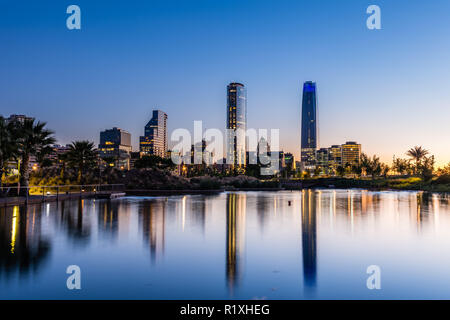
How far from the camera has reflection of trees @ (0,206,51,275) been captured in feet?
23.6

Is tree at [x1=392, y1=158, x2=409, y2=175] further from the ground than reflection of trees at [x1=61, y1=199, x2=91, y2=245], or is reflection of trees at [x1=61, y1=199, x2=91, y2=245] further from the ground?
tree at [x1=392, y1=158, x2=409, y2=175]

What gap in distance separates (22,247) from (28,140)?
67.4 ft

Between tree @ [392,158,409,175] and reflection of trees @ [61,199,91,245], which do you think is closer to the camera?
reflection of trees @ [61,199,91,245]

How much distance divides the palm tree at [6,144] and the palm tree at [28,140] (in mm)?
548

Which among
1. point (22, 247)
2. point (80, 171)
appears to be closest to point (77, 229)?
point (22, 247)

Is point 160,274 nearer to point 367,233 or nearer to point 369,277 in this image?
point 369,277

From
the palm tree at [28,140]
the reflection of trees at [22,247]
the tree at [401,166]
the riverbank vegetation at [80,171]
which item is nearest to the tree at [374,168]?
the tree at [401,166]

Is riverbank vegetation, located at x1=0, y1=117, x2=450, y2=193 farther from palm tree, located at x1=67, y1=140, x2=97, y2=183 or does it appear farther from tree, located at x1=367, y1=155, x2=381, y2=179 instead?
tree, located at x1=367, y1=155, x2=381, y2=179

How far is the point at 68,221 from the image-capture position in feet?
48.6

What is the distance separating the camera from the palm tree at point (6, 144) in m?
23.9

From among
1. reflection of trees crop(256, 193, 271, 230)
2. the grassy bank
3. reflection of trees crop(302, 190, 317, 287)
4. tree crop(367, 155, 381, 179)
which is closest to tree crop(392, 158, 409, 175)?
tree crop(367, 155, 381, 179)

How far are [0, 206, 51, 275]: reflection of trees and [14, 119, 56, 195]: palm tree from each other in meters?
13.7

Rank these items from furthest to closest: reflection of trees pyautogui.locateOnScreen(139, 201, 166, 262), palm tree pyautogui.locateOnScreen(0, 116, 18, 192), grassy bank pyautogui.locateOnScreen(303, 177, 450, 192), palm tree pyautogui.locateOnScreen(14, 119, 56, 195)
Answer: grassy bank pyautogui.locateOnScreen(303, 177, 450, 192) < palm tree pyautogui.locateOnScreen(14, 119, 56, 195) < palm tree pyautogui.locateOnScreen(0, 116, 18, 192) < reflection of trees pyautogui.locateOnScreen(139, 201, 166, 262)
